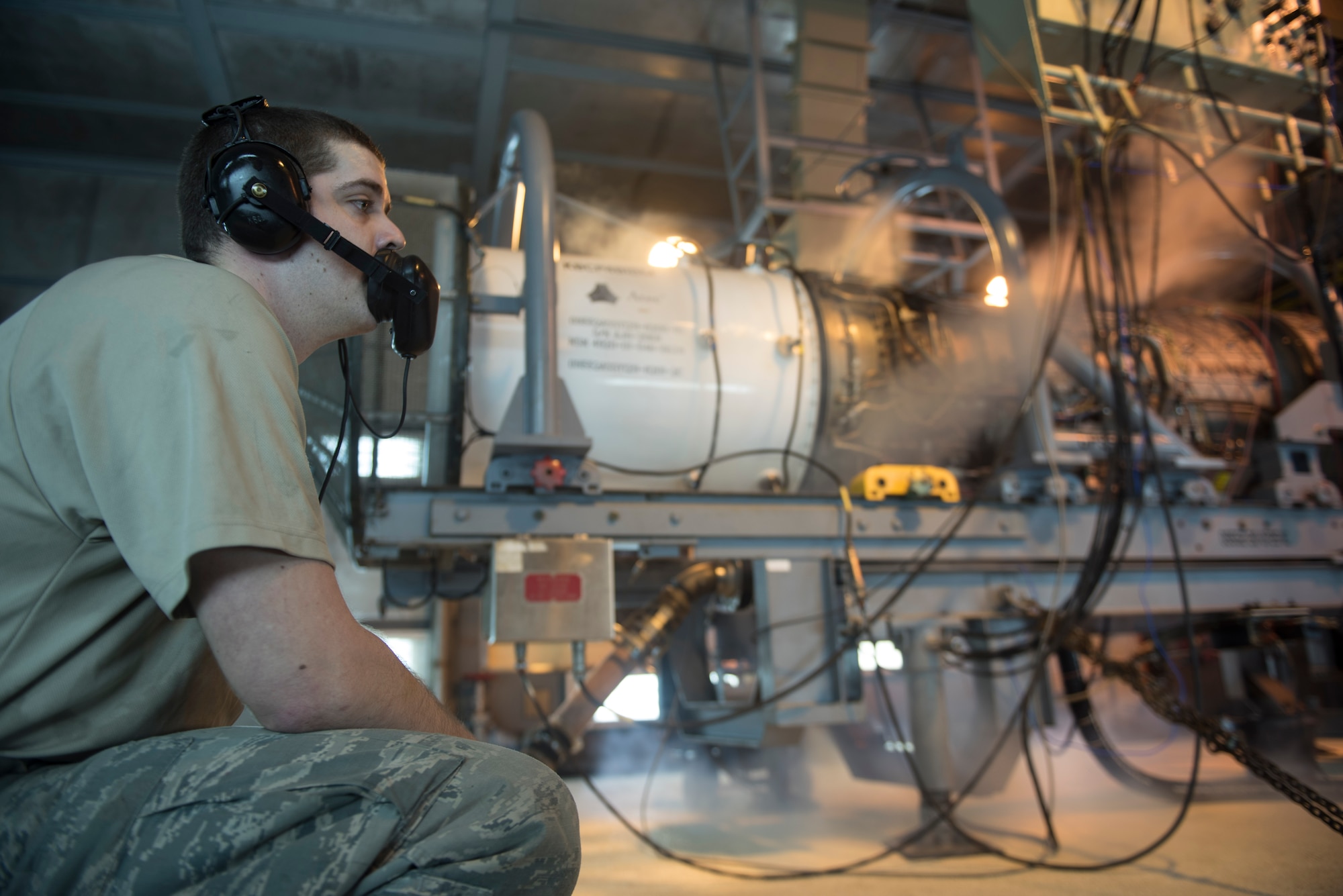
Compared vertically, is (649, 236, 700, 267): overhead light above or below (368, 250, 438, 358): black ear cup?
above

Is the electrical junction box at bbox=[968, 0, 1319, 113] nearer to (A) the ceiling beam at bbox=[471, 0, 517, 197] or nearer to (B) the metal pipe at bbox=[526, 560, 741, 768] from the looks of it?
(B) the metal pipe at bbox=[526, 560, 741, 768]

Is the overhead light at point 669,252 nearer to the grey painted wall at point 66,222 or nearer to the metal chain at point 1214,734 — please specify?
the metal chain at point 1214,734

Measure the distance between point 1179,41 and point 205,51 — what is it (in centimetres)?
528

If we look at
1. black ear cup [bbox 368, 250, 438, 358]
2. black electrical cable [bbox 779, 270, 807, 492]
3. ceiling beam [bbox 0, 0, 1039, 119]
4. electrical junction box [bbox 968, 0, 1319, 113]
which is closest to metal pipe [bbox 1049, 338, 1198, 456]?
black electrical cable [bbox 779, 270, 807, 492]

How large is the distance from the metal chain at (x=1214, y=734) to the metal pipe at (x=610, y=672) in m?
1.19

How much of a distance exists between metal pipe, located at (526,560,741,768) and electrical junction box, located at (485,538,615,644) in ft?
0.56

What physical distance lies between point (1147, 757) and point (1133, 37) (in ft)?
11.7

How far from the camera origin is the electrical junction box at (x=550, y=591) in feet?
6.36

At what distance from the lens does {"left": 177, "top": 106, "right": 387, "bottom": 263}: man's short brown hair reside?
1.07m

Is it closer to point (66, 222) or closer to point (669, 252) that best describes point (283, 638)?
point (669, 252)

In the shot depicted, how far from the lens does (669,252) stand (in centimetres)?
252

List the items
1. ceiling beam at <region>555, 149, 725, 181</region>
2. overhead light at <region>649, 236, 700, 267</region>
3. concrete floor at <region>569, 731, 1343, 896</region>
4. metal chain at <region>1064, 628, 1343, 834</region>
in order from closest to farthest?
metal chain at <region>1064, 628, 1343, 834</region>, concrete floor at <region>569, 731, 1343, 896</region>, overhead light at <region>649, 236, 700, 267</region>, ceiling beam at <region>555, 149, 725, 181</region>

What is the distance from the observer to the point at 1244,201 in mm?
3803

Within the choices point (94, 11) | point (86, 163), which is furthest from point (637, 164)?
point (86, 163)
